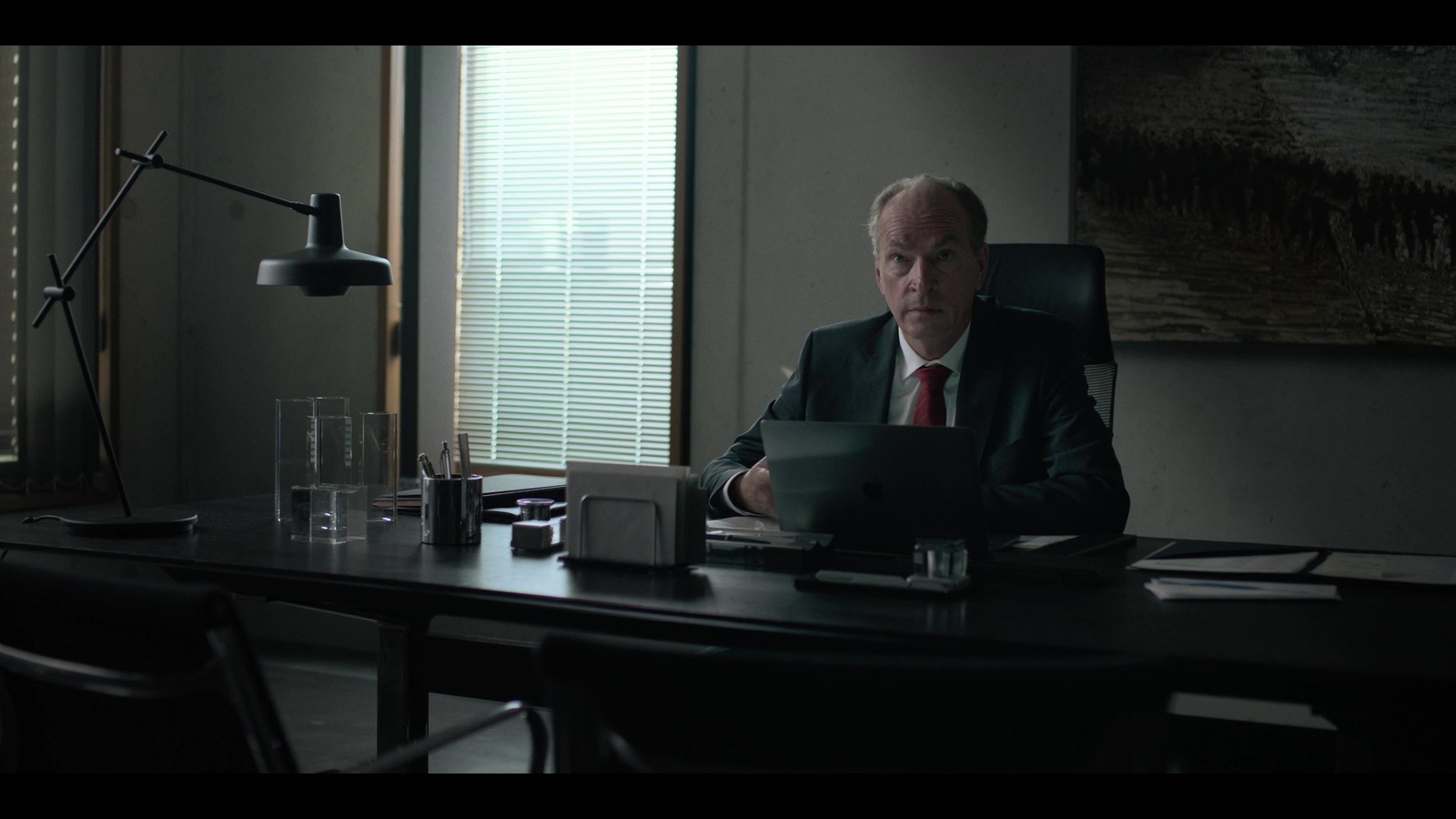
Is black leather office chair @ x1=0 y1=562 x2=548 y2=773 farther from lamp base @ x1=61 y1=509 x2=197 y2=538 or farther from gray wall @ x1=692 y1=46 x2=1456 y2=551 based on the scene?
gray wall @ x1=692 y1=46 x2=1456 y2=551

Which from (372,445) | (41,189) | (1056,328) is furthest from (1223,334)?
(41,189)

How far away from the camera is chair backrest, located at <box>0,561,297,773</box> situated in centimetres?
107

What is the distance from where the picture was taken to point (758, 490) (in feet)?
6.89

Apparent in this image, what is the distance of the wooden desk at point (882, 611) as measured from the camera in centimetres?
114

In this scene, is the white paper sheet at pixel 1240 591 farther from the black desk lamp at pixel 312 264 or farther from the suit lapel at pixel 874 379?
the black desk lamp at pixel 312 264

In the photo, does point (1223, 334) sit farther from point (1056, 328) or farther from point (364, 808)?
point (364, 808)

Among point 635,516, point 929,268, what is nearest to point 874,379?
point 929,268

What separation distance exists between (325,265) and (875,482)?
1.13m

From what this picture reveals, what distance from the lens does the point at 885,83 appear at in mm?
3535

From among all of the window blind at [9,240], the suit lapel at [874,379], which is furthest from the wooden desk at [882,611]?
the window blind at [9,240]

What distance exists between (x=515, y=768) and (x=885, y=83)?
7.18 feet

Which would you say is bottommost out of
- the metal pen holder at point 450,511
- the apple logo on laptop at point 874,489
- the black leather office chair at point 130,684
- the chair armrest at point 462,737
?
the chair armrest at point 462,737

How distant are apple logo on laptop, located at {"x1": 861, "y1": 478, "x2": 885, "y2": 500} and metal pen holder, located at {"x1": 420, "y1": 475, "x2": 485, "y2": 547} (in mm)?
603

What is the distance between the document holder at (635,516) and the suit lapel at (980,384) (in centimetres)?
79
